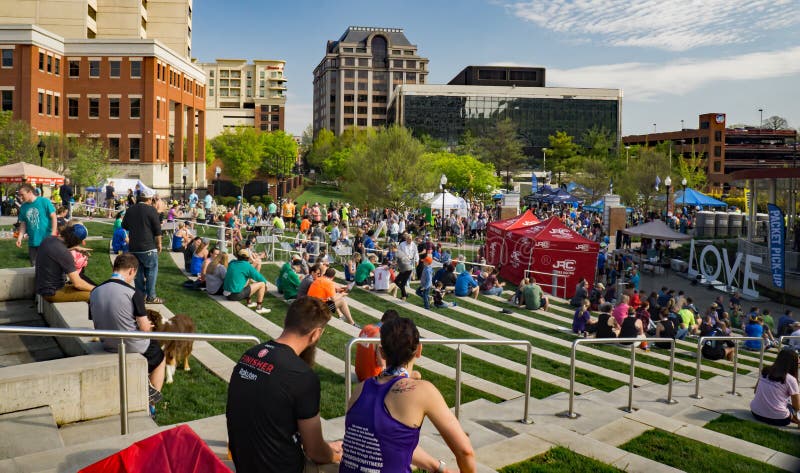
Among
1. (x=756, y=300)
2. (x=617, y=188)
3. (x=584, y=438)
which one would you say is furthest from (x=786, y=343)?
(x=617, y=188)

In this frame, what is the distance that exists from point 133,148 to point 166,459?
55938 millimetres

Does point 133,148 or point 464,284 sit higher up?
point 133,148

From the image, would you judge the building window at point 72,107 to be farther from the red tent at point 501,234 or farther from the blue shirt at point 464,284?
the blue shirt at point 464,284

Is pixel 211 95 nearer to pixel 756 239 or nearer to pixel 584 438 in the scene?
pixel 756 239

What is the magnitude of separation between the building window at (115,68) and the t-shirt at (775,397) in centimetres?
5465

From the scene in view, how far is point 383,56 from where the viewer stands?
153 meters

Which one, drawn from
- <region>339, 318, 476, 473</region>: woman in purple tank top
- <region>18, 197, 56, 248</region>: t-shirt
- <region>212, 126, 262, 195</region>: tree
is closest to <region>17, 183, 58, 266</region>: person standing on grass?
<region>18, 197, 56, 248</region>: t-shirt

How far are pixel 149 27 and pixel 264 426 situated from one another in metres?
72.4

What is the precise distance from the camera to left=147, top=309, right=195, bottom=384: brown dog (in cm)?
772

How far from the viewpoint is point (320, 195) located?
279 ft

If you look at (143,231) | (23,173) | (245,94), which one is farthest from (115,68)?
(245,94)

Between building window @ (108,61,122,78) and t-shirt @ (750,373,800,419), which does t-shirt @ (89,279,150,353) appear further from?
building window @ (108,61,122,78)

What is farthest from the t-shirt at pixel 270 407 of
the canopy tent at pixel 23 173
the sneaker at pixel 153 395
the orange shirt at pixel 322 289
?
the canopy tent at pixel 23 173

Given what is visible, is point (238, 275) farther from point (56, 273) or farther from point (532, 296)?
point (532, 296)
